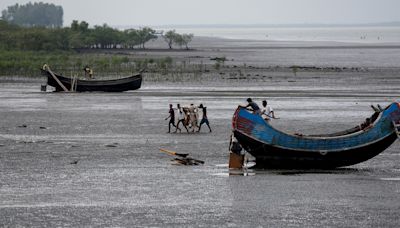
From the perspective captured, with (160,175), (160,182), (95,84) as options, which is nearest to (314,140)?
(160,175)

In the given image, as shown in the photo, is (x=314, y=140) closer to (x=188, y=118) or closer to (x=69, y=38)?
(x=188, y=118)

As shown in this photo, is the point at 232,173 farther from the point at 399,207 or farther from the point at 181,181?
the point at 399,207

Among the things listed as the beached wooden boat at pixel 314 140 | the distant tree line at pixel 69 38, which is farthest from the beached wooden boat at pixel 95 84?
the distant tree line at pixel 69 38

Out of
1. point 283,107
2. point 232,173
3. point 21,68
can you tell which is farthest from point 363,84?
point 232,173

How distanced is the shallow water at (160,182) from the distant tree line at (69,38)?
6267 cm

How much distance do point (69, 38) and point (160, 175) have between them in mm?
93557

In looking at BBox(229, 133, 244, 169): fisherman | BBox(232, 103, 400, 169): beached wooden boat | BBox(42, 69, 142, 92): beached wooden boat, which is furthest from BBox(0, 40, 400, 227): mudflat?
BBox(42, 69, 142, 92): beached wooden boat

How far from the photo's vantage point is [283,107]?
51.8m

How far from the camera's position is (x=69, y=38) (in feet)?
398

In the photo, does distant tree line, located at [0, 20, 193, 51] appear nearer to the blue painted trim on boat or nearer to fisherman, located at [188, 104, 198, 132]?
fisherman, located at [188, 104, 198, 132]

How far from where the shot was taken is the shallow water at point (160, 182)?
961 inches

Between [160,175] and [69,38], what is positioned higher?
[160,175]

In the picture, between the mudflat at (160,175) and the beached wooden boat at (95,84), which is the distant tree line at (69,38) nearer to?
the beached wooden boat at (95,84)

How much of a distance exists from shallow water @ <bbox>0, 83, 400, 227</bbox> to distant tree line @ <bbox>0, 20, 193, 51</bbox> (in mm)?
62674
